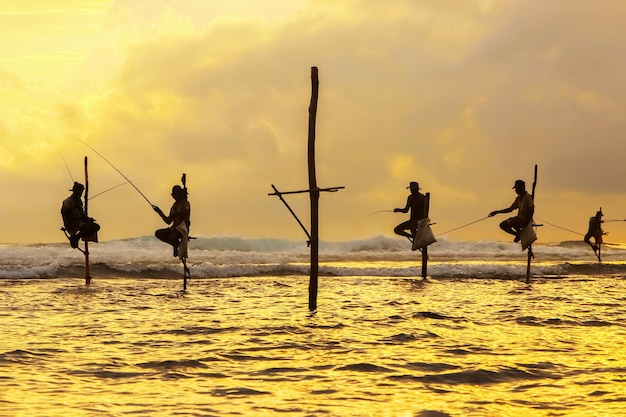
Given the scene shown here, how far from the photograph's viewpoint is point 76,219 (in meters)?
21.5

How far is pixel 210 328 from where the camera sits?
13.0 metres

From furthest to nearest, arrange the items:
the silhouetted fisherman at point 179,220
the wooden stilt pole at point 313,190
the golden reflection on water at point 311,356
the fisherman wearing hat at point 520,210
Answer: the fisherman wearing hat at point 520,210
the silhouetted fisherman at point 179,220
the wooden stilt pole at point 313,190
the golden reflection on water at point 311,356

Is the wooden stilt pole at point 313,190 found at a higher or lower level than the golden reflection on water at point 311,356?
higher

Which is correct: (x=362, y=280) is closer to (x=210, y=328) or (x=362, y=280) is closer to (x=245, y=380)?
(x=210, y=328)

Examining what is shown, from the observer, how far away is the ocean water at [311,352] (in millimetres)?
7855

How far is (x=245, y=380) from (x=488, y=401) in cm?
259

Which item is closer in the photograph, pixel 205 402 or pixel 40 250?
pixel 205 402

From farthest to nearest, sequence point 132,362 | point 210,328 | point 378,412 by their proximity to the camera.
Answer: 1. point 210,328
2. point 132,362
3. point 378,412

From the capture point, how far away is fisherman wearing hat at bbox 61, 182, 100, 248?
2142cm

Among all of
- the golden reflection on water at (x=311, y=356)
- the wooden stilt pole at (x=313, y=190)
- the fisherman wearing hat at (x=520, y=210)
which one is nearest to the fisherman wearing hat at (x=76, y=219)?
the golden reflection on water at (x=311, y=356)

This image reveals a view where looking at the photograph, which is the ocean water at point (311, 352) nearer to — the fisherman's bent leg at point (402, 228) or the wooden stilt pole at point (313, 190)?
the wooden stilt pole at point (313, 190)

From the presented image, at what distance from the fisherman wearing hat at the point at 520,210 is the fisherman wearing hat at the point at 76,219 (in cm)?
1098

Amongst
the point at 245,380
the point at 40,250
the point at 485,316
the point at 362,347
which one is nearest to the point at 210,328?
the point at 362,347

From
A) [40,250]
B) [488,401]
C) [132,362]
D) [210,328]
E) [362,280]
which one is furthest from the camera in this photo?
[40,250]
